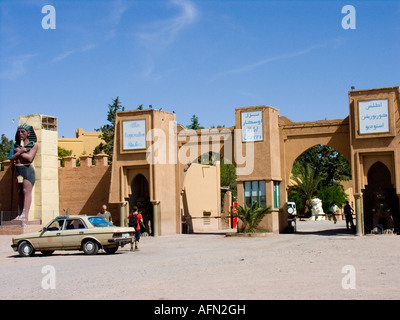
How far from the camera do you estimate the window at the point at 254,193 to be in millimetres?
29625

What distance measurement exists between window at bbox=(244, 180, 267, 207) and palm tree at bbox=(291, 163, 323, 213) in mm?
27972

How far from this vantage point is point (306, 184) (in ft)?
189

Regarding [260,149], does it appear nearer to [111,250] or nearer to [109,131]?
[111,250]

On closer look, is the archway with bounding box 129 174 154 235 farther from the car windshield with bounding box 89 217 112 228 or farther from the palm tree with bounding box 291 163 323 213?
the palm tree with bounding box 291 163 323 213

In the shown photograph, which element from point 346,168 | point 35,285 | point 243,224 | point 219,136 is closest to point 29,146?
point 219,136

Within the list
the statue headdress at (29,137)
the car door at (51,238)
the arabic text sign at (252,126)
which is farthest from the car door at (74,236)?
the statue headdress at (29,137)

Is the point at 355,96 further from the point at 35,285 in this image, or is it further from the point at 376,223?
the point at 35,285

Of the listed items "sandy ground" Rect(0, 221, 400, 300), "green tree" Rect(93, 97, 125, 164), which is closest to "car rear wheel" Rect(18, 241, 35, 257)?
"sandy ground" Rect(0, 221, 400, 300)

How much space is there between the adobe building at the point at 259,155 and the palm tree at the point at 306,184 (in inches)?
972

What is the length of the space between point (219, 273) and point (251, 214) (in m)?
14.3

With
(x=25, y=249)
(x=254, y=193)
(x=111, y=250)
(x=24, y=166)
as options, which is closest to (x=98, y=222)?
(x=111, y=250)

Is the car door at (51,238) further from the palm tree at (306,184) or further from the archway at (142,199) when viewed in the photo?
the palm tree at (306,184)

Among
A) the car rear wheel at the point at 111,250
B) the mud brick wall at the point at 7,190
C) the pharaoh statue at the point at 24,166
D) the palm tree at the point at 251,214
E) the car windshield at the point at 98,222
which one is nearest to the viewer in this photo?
the car windshield at the point at 98,222

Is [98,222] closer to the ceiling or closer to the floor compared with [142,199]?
closer to the floor
